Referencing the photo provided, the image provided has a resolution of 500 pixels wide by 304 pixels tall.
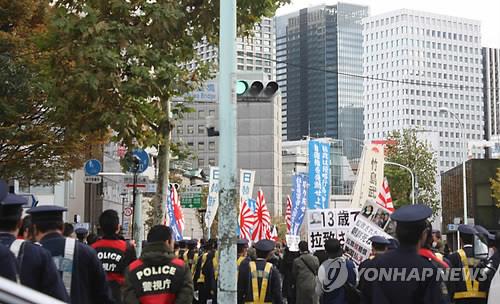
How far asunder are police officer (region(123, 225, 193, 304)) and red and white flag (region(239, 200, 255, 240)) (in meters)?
18.8

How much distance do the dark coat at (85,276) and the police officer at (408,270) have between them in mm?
2498

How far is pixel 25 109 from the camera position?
1983 centimetres

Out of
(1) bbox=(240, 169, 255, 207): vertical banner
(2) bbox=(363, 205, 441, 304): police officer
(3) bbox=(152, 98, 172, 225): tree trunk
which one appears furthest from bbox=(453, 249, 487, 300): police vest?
(1) bbox=(240, 169, 255, 207): vertical banner

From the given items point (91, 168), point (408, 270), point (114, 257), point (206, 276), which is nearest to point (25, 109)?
point (91, 168)

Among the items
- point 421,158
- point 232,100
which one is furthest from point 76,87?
point 421,158

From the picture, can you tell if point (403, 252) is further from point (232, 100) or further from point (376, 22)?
point (376, 22)

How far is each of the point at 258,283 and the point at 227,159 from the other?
2.91 meters

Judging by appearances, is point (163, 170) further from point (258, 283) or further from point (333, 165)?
point (333, 165)

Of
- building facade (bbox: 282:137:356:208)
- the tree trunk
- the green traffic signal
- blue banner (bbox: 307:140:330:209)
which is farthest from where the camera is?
building facade (bbox: 282:137:356:208)

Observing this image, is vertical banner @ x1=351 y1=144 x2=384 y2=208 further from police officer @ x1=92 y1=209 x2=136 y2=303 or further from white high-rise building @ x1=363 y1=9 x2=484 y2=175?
white high-rise building @ x1=363 y1=9 x2=484 y2=175

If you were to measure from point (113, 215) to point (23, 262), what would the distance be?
8.78 ft

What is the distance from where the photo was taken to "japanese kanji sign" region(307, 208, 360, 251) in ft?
47.6

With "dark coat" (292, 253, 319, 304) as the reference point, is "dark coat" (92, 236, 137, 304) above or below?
above

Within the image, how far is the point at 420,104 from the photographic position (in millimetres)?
197250
